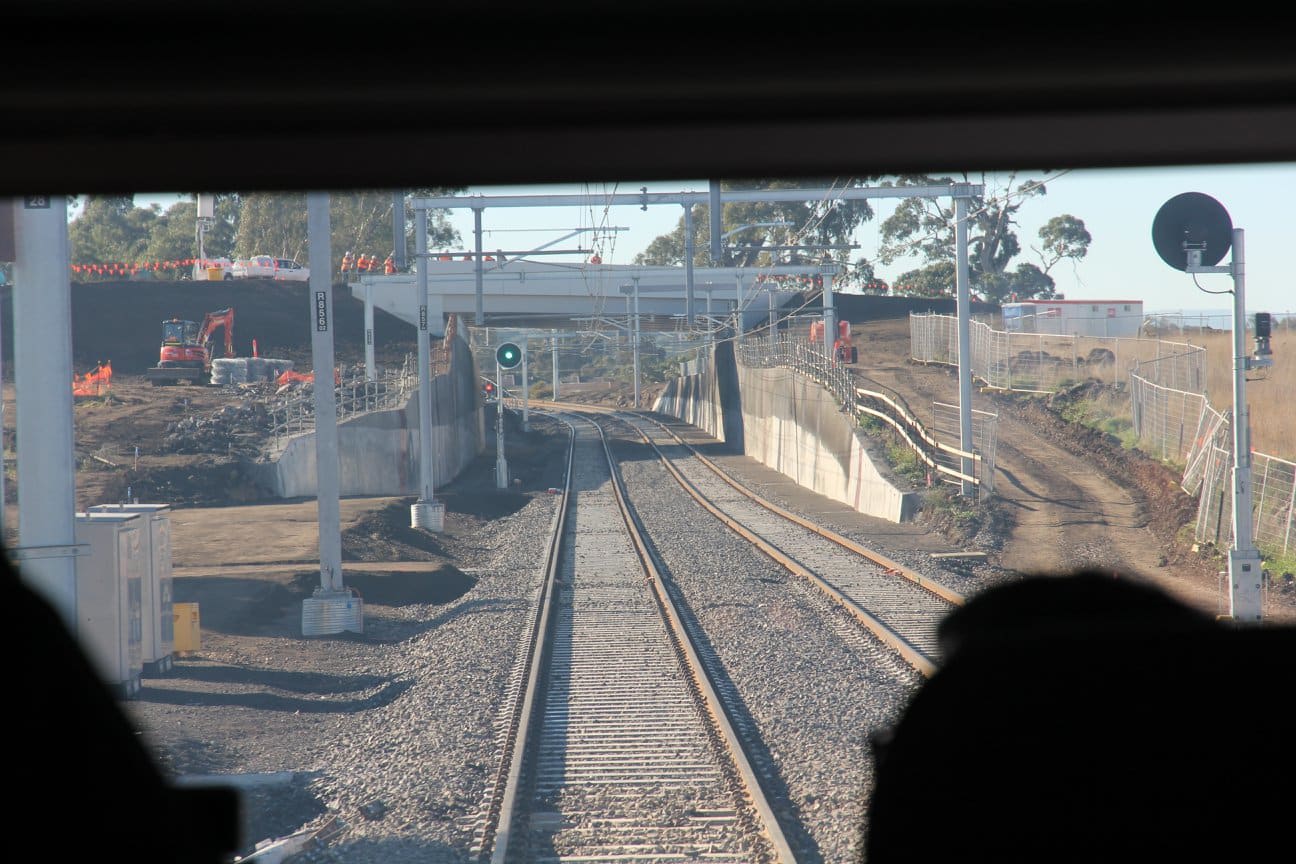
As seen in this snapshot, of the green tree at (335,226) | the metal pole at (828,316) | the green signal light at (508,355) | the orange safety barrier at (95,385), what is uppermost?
the green tree at (335,226)

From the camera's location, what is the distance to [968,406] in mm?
22094

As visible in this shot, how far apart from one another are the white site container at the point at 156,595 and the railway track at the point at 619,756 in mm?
3421

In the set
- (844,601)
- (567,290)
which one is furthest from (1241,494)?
(567,290)

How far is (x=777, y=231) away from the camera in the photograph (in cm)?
5169

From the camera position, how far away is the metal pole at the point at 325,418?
1370 centimetres

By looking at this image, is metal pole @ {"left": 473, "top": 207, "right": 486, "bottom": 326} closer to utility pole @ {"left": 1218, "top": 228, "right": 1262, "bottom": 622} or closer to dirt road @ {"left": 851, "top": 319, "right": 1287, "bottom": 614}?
dirt road @ {"left": 851, "top": 319, "right": 1287, "bottom": 614}

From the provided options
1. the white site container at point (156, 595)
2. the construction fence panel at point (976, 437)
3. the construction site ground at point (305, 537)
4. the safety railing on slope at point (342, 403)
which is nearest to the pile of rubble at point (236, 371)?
the construction site ground at point (305, 537)

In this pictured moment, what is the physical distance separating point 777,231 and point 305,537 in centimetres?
3472

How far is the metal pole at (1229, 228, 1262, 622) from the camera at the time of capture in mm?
12164

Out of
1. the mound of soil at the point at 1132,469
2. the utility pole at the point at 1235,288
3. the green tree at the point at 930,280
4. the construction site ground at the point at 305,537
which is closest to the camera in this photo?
the construction site ground at the point at 305,537

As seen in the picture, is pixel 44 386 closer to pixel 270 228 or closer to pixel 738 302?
pixel 738 302

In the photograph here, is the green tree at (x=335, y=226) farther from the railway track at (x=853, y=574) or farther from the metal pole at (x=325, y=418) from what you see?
the metal pole at (x=325, y=418)

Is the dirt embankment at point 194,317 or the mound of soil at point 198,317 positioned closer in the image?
the dirt embankment at point 194,317

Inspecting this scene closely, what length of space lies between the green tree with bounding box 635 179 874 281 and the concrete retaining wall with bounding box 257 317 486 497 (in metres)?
9.15
